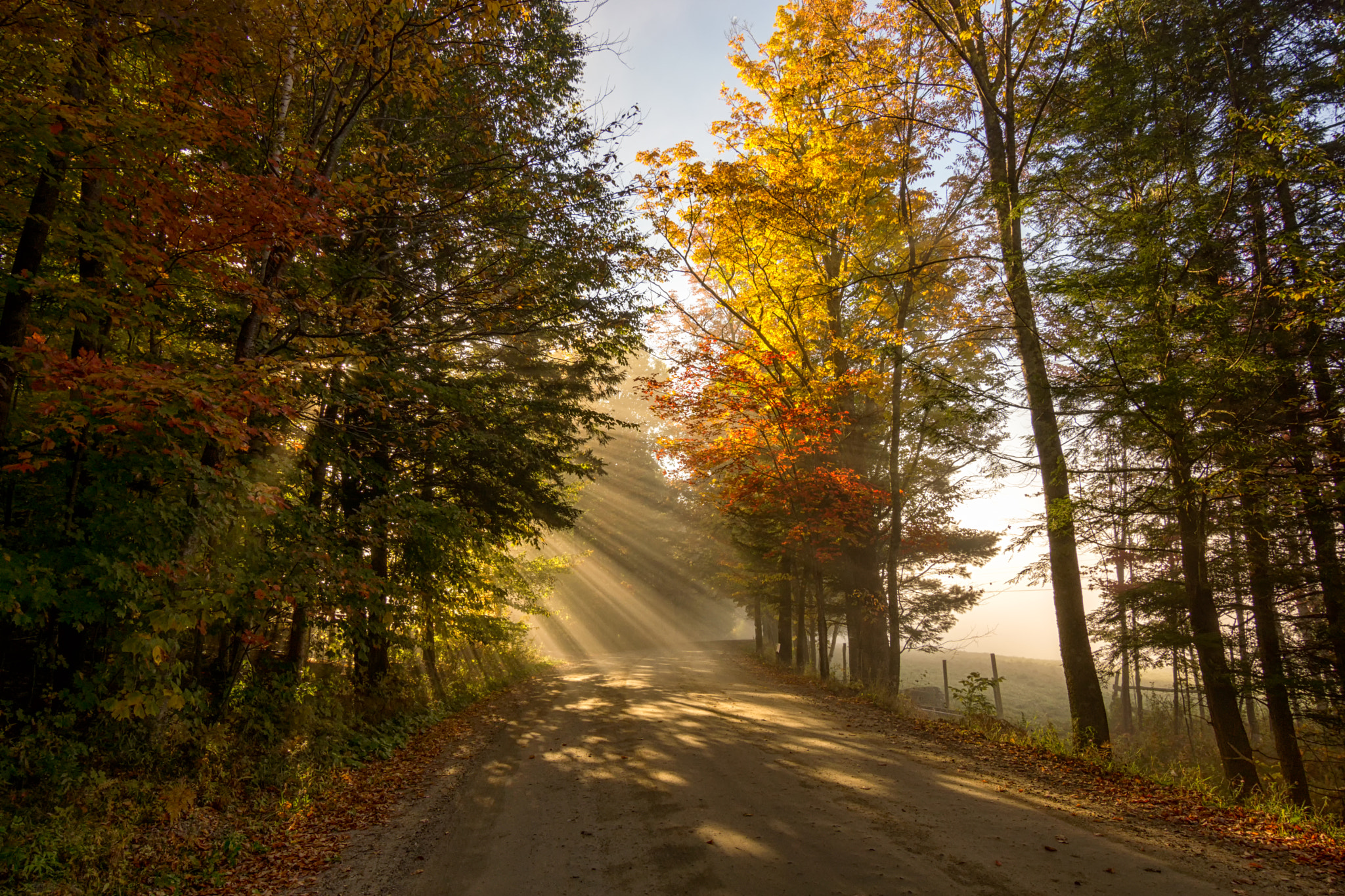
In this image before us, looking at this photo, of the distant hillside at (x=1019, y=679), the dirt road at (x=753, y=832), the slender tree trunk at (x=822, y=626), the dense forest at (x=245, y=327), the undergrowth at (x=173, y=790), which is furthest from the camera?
the distant hillside at (x=1019, y=679)

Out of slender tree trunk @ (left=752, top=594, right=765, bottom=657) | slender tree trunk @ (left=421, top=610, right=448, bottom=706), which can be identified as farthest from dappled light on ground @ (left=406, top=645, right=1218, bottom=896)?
slender tree trunk @ (left=752, top=594, right=765, bottom=657)

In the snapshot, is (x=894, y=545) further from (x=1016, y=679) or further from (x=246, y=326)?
(x=1016, y=679)

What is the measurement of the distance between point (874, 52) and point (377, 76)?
375 inches

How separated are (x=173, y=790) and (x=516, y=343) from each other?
11483 mm

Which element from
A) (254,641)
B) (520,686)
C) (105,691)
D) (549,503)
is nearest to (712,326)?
(549,503)

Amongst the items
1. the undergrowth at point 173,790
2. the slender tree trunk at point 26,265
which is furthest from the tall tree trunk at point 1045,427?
the slender tree trunk at point 26,265

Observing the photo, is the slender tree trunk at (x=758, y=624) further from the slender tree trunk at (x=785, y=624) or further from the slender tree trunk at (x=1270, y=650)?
the slender tree trunk at (x=1270, y=650)

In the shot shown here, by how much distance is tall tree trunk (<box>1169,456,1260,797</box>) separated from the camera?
8.00m

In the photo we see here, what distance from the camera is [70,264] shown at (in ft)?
25.0

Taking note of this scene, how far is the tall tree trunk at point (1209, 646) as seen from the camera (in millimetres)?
7996

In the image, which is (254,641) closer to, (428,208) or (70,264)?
(70,264)

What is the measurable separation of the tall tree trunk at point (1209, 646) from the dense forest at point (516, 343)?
6 cm

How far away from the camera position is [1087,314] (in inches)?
316

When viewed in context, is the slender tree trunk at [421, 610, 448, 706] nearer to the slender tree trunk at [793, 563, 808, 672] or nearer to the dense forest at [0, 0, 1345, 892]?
the dense forest at [0, 0, 1345, 892]
